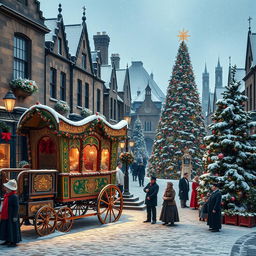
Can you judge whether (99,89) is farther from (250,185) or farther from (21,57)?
(250,185)

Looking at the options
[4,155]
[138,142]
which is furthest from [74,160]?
[138,142]

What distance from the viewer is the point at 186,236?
11734 millimetres

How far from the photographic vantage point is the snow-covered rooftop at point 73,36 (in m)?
28.5

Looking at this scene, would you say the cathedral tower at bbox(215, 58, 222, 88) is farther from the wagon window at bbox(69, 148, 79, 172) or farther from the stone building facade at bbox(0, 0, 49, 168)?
the wagon window at bbox(69, 148, 79, 172)

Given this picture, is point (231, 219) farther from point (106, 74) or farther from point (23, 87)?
point (106, 74)

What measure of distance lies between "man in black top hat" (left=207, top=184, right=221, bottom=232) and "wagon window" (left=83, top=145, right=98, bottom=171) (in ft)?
13.7

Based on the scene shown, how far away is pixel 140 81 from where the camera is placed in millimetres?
86312

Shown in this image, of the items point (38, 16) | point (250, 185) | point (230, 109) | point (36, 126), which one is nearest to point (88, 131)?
point (36, 126)

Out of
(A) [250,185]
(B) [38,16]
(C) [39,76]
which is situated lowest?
(A) [250,185]

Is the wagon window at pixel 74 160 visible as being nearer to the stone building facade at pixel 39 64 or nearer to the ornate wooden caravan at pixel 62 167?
the ornate wooden caravan at pixel 62 167

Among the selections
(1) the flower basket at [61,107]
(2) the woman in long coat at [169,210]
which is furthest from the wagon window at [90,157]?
(1) the flower basket at [61,107]

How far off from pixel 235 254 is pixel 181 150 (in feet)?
77.3

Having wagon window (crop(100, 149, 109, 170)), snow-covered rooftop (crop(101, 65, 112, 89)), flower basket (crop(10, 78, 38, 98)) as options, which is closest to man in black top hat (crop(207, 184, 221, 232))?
wagon window (crop(100, 149, 109, 170))

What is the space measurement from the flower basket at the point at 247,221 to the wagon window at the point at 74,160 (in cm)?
635
